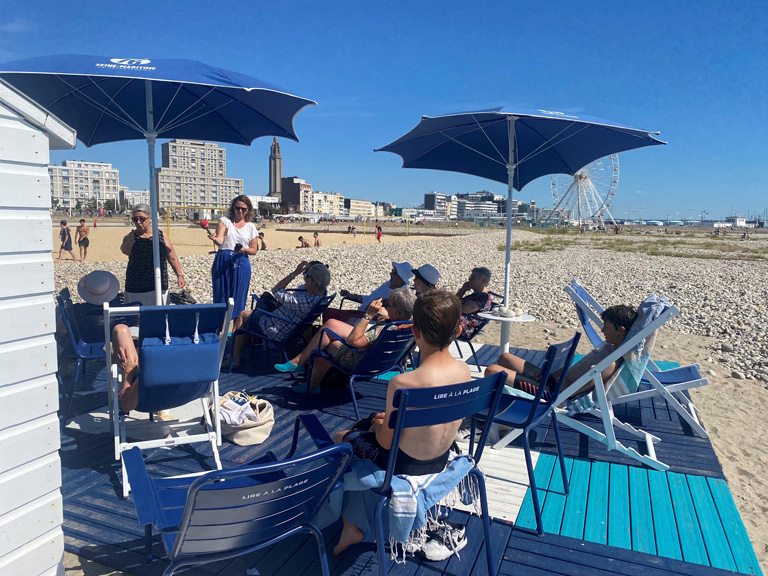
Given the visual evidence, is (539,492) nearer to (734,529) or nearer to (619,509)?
(619,509)

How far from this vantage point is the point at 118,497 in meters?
2.71

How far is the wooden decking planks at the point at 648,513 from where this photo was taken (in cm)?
245

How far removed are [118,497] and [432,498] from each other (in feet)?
5.45

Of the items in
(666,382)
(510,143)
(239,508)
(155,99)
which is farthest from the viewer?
(510,143)

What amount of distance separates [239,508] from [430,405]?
71 cm

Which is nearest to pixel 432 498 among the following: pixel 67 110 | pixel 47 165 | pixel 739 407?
pixel 47 165

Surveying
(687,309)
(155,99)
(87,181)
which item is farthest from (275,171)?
(155,99)

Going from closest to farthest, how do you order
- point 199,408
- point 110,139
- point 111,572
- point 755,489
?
1. point 111,572
2. point 755,489
3. point 199,408
4. point 110,139

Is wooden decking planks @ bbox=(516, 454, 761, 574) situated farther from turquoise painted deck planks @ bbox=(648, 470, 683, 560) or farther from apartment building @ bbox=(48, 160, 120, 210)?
apartment building @ bbox=(48, 160, 120, 210)

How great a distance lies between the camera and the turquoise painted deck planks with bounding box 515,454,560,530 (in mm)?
2621

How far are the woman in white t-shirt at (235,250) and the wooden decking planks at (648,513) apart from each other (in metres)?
3.17

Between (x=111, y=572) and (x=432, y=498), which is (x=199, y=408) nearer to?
(x=111, y=572)

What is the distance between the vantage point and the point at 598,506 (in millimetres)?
2771

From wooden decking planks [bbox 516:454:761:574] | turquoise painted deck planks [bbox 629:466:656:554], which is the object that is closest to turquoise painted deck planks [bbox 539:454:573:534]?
wooden decking planks [bbox 516:454:761:574]
